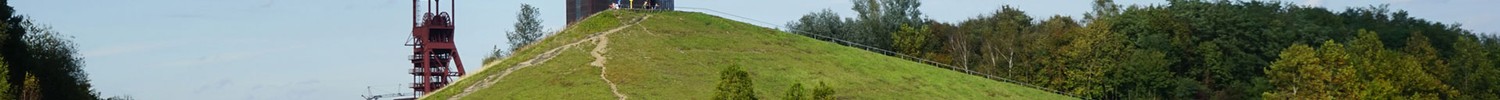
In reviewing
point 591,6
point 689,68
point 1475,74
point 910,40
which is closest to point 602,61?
point 689,68

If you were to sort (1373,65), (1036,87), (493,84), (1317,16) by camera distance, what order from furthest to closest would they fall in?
(1317,16) < (1036,87) < (1373,65) < (493,84)

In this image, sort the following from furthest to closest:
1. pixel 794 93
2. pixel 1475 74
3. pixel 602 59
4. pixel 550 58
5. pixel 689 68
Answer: pixel 1475 74 < pixel 550 58 < pixel 602 59 < pixel 689 68 < pixel 794 93

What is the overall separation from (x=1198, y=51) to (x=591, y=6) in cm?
2506

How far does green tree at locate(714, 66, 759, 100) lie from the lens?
8444cm

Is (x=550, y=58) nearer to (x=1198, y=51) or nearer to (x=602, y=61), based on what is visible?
(x=602, y=61)

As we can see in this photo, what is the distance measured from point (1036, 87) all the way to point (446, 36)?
2381 cm

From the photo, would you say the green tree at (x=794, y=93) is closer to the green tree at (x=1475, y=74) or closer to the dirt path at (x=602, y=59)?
the dirt path at (x=602, y=59)

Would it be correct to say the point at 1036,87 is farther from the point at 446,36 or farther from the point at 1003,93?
the point at 446,36

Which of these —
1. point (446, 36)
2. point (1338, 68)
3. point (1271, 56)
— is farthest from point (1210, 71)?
point (446, 36)

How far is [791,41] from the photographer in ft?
400

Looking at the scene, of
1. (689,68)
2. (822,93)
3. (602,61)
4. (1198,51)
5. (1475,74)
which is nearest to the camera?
(822,93)

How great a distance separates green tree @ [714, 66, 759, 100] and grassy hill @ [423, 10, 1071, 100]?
14.3m

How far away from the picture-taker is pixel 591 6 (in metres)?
125

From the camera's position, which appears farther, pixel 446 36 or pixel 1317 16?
pixel 1317 16
